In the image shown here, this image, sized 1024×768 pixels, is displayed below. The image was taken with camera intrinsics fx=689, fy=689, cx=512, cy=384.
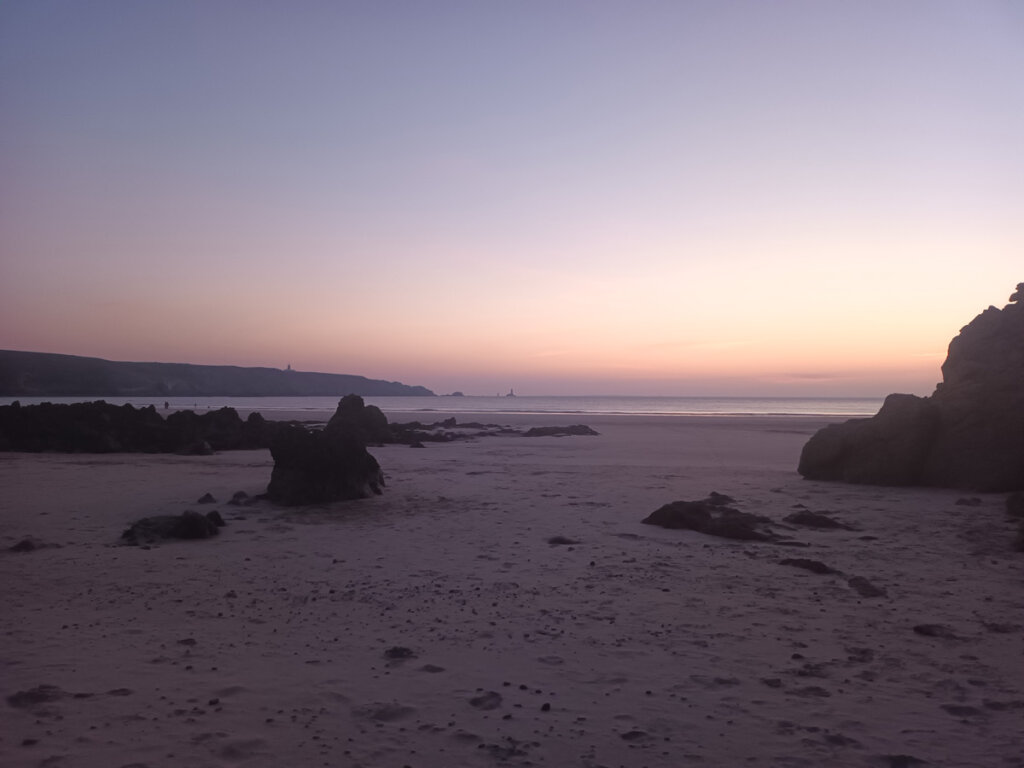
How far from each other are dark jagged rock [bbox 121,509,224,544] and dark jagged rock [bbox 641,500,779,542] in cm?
690

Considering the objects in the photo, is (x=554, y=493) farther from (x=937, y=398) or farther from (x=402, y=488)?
(x=937, y=398)

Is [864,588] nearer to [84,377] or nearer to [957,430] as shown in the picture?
[957,430]

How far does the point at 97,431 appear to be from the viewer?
2355 centimetres

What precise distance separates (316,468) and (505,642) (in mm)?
8412

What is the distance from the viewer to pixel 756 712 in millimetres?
4820

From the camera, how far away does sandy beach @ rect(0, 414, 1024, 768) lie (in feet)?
14.4

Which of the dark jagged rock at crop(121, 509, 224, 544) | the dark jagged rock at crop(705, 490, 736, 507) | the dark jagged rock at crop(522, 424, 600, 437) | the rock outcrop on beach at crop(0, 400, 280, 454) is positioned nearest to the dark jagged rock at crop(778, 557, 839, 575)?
the dark jagged rock at crop(705, 490, 736, 507)

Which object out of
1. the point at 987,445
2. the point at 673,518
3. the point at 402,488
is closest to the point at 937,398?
the point at 987,445

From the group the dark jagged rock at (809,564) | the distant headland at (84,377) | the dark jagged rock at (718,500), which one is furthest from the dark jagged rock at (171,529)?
the distant headland at (84,377)

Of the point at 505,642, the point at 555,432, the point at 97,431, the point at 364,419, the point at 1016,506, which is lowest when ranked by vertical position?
the point at 505,642

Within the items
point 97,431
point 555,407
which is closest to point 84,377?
point 555,407

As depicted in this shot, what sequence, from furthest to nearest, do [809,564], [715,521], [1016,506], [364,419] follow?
[364,419], [1016,506], [715,521], [809,564]

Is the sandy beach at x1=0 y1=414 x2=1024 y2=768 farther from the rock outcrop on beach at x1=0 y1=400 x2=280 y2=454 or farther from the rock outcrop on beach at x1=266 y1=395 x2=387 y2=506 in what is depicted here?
the rock outcrop on beach at x1=0 y1=400 x2=280 y2=454

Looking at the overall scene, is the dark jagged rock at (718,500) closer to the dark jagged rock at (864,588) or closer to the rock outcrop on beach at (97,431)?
the dark jagged rock at (864,588)
